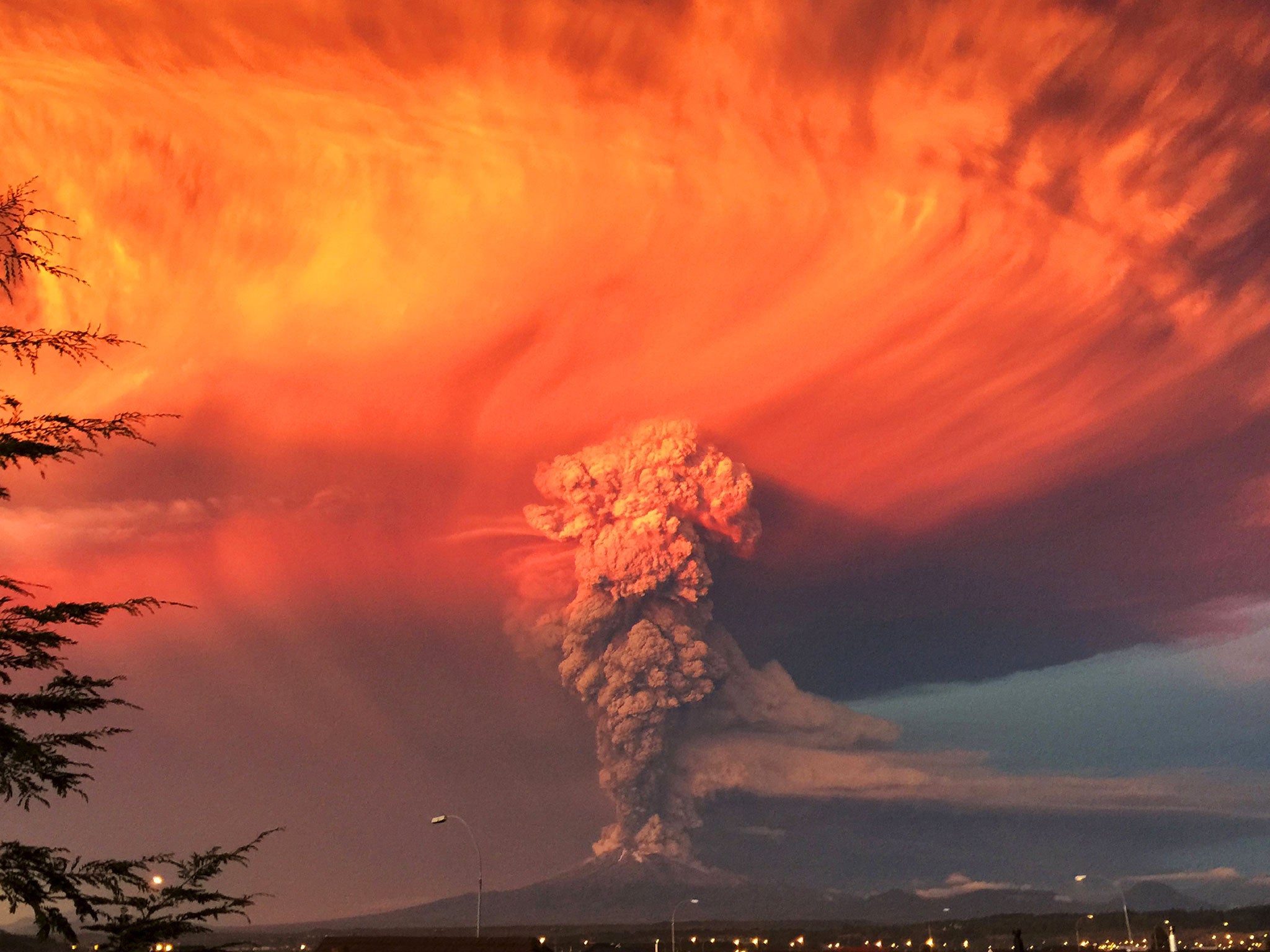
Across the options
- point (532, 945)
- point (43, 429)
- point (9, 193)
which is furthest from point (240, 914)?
point (532, 945)

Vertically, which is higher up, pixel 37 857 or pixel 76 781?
pixel 76 781

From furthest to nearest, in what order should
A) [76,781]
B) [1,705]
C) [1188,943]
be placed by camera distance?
[1188,943] < [76,781] < [1,705]

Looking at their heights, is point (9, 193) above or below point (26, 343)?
above

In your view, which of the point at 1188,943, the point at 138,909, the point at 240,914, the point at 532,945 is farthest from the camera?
the point at 1188,943

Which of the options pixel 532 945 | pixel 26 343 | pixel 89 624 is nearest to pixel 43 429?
pixel 26 343

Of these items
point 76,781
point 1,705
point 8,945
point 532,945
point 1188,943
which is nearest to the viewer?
point 1,705

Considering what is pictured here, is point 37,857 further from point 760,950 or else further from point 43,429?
point 760,950

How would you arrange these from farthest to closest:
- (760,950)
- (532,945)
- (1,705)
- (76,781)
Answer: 1. (760,950)
2. (532,945)
3. (76,781)
4. (1,705)

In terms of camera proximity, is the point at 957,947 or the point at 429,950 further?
the point at 957,947

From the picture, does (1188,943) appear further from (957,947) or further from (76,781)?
(76,781)
